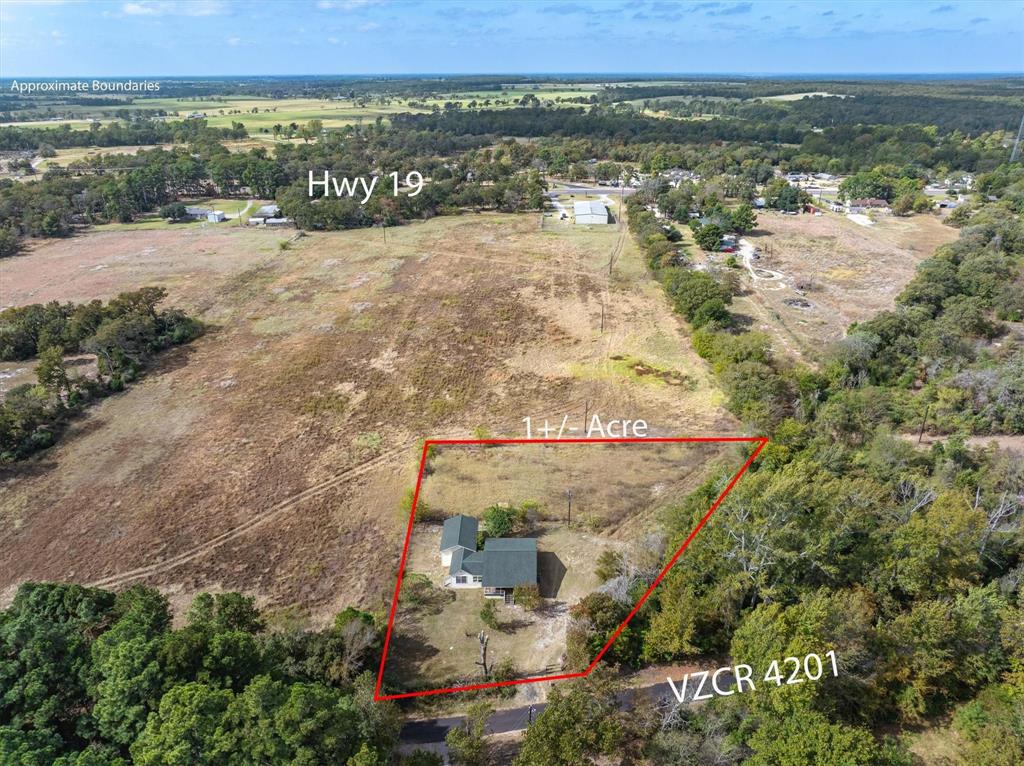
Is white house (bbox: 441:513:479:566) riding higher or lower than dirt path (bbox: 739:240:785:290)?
lower

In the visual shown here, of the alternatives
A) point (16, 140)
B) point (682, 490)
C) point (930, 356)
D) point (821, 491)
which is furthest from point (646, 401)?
point (16, 140)

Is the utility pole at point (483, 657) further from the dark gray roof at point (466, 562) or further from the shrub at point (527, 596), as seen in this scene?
the dark gray roof at point (466, 562)

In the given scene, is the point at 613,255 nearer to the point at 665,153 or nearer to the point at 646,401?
the point at 646,401

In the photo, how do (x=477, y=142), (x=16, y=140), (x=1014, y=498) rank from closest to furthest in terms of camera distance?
(x=1014, y=498) < (x=16, y=140) < (x=477, y=142)

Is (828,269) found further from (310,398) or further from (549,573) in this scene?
(310,398)

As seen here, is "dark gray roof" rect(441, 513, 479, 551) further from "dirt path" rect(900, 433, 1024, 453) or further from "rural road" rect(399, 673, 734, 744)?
"dirt path" rect(900, 433, 1024, 453)

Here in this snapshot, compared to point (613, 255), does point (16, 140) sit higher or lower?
higher

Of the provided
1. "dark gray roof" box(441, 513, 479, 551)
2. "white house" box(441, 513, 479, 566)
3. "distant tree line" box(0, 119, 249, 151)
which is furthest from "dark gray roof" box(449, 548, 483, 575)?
"distant tree line" box(0, 119, 249, 151)
